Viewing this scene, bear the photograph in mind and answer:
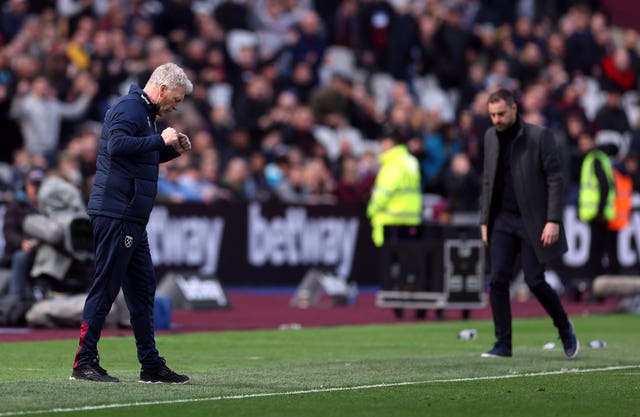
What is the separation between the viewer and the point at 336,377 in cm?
1264

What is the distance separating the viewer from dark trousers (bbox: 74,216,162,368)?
11.5m

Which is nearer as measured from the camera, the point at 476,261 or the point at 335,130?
the point at 476,261

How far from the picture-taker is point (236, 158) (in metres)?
27.5

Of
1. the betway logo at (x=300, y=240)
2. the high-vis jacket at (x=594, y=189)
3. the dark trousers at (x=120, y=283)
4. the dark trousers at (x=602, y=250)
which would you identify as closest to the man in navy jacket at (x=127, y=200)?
the dark trousers at (x=120, y=283)

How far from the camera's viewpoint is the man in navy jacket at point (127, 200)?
11.5m

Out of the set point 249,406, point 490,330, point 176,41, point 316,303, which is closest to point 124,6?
point 176,41

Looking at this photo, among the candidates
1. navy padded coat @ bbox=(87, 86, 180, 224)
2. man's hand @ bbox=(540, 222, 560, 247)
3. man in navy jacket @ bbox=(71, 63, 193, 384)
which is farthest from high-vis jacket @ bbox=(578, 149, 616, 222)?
navy padded coat @ bbox=(87, 86, 180, 224)

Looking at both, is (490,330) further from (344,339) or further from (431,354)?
(431,354)

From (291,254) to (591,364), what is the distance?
44.8 feet

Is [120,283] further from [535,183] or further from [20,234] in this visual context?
[20,234]

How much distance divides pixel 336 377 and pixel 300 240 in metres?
15.0

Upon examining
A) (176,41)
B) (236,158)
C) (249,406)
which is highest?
(176,41)

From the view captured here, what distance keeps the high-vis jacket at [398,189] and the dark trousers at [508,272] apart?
7960mm

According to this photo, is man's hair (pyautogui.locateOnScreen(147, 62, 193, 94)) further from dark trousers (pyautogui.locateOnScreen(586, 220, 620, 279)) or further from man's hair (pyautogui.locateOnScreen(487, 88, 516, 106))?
dark trousers (pyautogui.locateOnScreen(586, 220, 620, 279))
